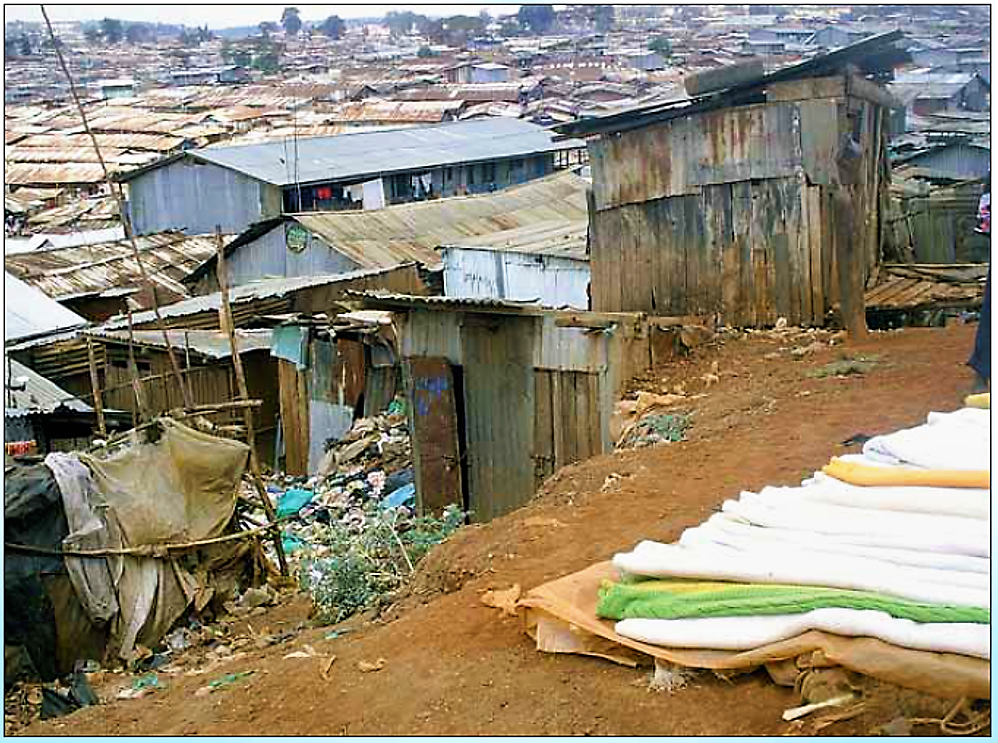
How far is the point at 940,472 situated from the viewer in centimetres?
414

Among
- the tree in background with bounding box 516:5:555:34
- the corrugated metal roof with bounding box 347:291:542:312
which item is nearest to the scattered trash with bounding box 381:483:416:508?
the corrugated metal roof with bounding box 347:291:542:312

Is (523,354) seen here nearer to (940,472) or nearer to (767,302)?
(767,302)

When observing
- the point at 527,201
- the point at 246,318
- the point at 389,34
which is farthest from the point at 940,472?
the point at 389,34

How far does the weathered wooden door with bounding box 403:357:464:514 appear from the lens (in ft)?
32.8

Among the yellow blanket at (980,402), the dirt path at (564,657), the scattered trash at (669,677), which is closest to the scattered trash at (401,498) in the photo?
the dirt path at (564,657)

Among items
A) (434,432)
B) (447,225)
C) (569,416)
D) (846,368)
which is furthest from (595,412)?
(447,225)

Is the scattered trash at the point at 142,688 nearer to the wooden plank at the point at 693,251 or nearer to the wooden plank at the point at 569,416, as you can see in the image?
the wooden plank at the point at 569,416

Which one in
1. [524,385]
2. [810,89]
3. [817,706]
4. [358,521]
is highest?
[810,89]

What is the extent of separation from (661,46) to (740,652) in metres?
55.4

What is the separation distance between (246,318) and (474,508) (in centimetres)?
767

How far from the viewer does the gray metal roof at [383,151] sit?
1000 inches

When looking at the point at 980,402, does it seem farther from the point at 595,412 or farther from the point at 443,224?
the point at 443,224

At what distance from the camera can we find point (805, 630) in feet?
11.4

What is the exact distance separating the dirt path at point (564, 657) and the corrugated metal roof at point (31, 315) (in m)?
8.29
